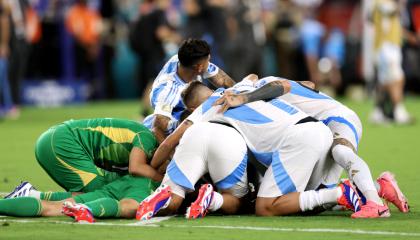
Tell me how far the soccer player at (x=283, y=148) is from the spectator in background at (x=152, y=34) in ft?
40.7

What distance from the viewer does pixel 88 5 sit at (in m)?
29.9

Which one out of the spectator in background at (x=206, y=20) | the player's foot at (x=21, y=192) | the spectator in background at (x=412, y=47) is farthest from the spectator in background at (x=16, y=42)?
the player's foot at (x=21, y=192)

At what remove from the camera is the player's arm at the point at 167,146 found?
32.7 feet

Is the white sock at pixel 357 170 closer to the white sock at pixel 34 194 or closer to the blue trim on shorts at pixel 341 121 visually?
the blue trim on shorts at pixel 341 121

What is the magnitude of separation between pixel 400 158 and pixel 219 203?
6041mm

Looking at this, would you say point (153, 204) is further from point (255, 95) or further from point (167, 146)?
point (255, 95)

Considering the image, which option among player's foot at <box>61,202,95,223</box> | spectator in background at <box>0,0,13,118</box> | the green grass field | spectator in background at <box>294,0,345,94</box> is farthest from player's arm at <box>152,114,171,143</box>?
spectator in background at <box>294,0,345,94</box>

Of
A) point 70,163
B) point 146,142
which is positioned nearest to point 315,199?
point 146,142

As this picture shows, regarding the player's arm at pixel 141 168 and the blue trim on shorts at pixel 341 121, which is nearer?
the player's arm at pixel 141 168

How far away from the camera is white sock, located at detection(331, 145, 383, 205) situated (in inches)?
373

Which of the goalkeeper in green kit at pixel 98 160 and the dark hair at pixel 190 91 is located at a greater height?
the dark hair at pixel 190 91

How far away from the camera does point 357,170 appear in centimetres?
961

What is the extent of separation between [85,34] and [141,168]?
2011 centimetres

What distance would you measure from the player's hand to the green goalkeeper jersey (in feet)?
2.60
